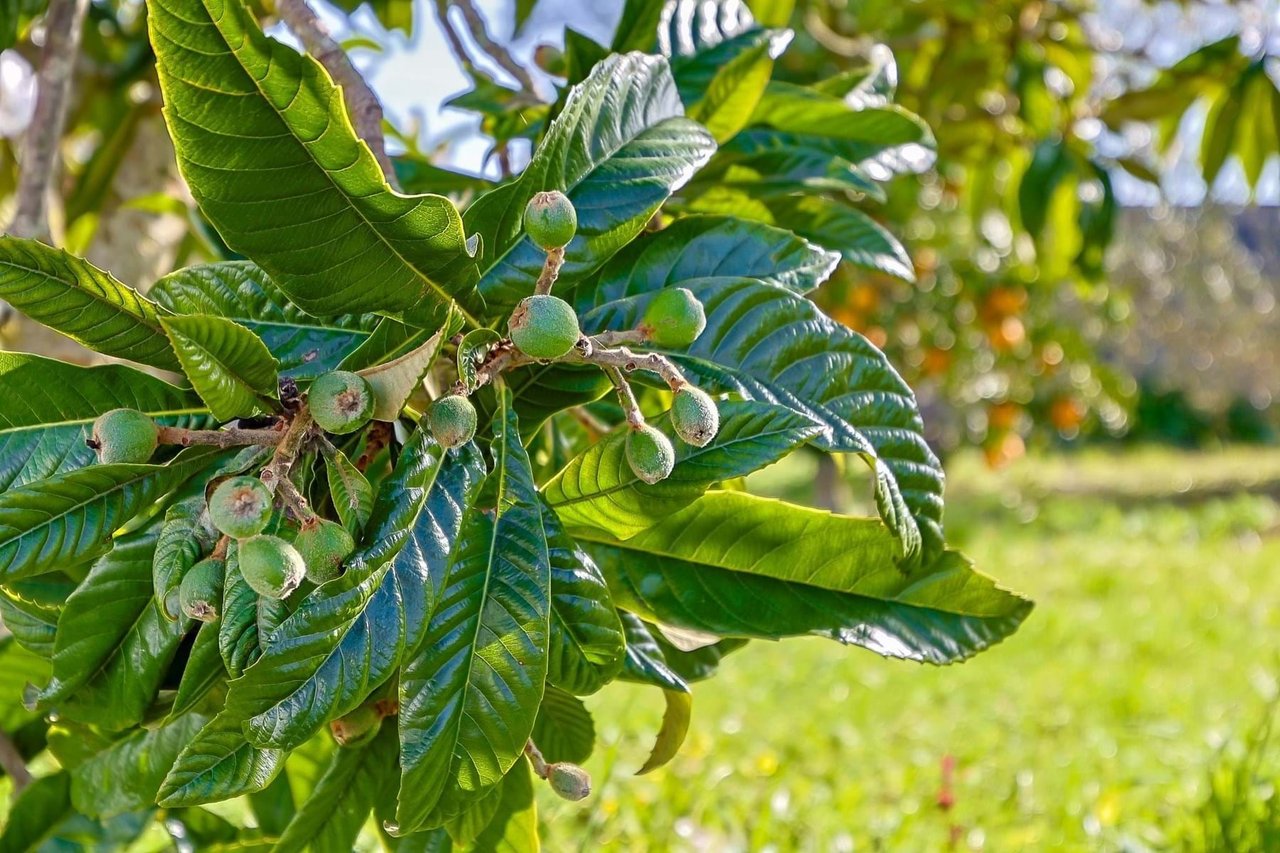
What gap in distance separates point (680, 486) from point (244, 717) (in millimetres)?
301

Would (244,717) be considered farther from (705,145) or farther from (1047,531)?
(1047,531)

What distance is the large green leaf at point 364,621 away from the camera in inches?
23.9

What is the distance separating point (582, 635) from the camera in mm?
703

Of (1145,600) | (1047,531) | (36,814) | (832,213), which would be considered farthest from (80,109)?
(1047,531)

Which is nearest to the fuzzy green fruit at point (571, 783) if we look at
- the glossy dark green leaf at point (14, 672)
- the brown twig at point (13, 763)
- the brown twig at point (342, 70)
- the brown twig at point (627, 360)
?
the brown twig at point (627, 360)

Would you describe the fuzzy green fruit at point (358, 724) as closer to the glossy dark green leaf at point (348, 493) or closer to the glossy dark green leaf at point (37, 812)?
the glossy dark green leaf at point (348, 493)

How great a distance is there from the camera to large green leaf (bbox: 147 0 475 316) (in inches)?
A: 22.8

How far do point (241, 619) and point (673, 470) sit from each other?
0.29m

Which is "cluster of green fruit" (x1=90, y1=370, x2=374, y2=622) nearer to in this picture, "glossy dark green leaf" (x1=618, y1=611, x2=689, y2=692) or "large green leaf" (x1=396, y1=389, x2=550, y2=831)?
"large green leaf" (x1=396, y1=389, x2=550, y2=831)

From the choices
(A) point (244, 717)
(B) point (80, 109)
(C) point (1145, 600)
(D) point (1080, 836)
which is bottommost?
(C) point (1145, 600)

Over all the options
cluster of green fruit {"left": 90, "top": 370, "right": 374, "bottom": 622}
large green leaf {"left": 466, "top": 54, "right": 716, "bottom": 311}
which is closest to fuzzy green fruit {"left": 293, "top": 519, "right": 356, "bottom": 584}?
cluster of green fruit {"left": 90, "top": 370, "right": 374, "bottom": 622}

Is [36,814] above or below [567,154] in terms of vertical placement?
below

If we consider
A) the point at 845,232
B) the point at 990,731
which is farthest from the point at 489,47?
the point at 990,731

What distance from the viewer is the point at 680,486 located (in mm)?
740
